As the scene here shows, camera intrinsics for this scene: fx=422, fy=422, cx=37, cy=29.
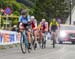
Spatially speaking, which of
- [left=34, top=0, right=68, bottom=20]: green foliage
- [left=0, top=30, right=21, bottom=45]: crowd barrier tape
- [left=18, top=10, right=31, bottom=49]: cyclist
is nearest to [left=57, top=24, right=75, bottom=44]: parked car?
[left=0, top=30, right=21, bottom=45]: crowd barrier tape

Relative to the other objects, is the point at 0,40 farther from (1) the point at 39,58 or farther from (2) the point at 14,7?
(2) the point at 14,7

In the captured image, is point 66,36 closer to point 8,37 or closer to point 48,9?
point 8,37

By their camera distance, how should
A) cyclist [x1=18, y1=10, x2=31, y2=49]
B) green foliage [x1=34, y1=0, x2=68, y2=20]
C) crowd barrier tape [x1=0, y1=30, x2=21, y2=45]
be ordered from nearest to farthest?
cyclist [x1=18, y1=10, x2=31, y2=49], crowd barrier tape [x1=0, y1=30, x2=21, y2=45], green foliage [x1=34, y1=0, x2=68, y2=20]

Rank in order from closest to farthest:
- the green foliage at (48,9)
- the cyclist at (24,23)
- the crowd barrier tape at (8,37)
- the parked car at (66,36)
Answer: the cyclist at (24,23)
the crowd barrier tape at (8,37)
the parked car at (66,36)
the green foliage at (48,9)

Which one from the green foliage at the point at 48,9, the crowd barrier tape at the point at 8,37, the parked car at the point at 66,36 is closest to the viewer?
the crowd barrier tape at the point at 8,37

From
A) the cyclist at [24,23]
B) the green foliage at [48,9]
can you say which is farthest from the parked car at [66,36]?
the green foliage at [48,9]

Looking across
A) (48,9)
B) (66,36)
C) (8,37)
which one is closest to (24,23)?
(8,37)

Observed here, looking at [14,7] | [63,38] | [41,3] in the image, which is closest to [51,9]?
[41,3]

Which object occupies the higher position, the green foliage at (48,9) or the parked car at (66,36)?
the green foliage at (48,9)

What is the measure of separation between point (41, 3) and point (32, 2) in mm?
1827

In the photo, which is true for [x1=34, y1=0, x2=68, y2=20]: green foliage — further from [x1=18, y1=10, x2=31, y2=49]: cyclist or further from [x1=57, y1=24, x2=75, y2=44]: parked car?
[x1=18, y1=10, x2=31, y2=49]: cyclist

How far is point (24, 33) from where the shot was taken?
1739 centimetres

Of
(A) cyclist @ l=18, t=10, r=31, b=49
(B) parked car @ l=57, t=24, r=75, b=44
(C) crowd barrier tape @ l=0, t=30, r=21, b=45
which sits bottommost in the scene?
(B) parked car @ l=57, t=24, r=75, b=44

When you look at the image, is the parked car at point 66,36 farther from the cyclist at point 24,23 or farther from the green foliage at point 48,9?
the green foliage at point 48,9
